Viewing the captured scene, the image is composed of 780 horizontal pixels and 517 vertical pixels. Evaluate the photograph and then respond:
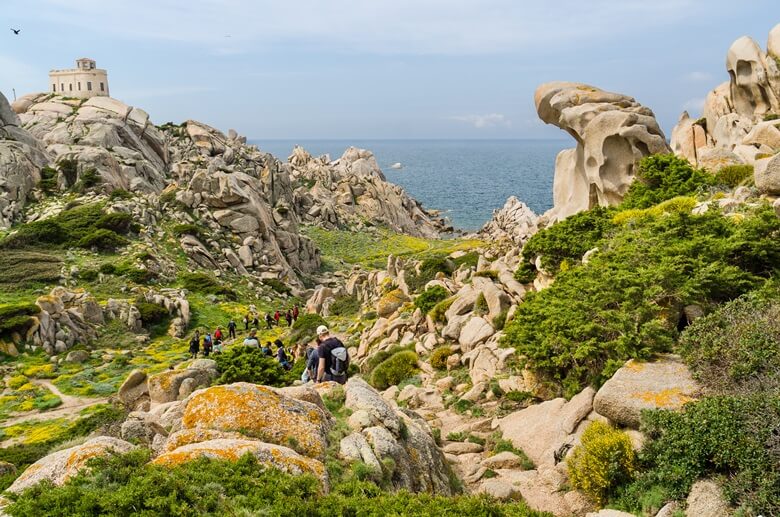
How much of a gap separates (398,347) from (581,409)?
44.1ft

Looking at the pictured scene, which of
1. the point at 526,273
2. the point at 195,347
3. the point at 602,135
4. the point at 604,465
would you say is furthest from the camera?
the point at 602,135

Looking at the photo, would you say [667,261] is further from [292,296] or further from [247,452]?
[292,296]

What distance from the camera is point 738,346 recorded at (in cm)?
1177

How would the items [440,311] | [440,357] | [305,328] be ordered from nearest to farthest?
1. [440,357]
2. [440,311]
3. [305,328]

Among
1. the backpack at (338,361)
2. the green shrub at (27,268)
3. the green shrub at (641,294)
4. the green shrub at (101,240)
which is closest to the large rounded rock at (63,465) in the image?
the backpack at (338,361)

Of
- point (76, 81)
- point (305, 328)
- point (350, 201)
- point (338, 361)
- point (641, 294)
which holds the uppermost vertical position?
point (76, 81)

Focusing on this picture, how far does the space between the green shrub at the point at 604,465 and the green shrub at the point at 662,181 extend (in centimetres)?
1944

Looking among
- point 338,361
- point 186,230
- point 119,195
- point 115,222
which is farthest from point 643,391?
point 119,195

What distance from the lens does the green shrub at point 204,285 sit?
46912 mm

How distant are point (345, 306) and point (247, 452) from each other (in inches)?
1385

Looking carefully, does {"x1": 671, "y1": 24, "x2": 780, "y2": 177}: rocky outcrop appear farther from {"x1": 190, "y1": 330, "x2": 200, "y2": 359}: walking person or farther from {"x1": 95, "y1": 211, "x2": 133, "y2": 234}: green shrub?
{"x1": 95, "y1": 211, "x2": 133, "y2": 234}: green shrub

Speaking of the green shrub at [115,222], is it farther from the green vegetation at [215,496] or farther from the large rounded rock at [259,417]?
the green vegetation at [215,496]

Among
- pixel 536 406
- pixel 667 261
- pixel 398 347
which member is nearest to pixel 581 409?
pixel 536 406

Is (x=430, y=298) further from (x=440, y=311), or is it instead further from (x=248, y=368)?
(x=248, y=368)
